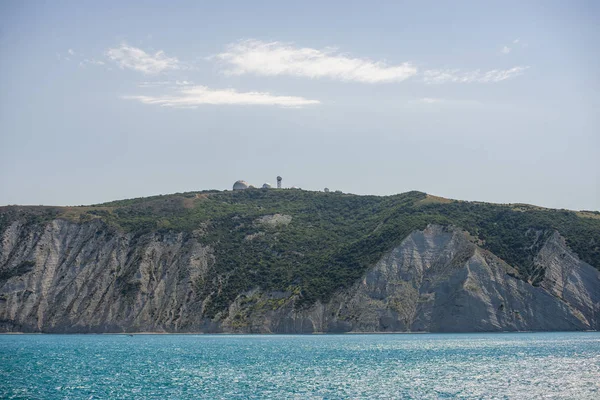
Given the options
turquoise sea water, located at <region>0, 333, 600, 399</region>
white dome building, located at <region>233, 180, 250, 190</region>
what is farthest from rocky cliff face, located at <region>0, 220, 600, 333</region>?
white dome building, located at <region>233, 180, 250, 190</region>

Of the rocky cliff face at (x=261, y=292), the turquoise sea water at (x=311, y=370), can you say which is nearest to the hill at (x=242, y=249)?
the rocky cliff face at (x=261, y=292)

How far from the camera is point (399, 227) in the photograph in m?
125

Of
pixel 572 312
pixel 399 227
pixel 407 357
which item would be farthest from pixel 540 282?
pixel 407 357

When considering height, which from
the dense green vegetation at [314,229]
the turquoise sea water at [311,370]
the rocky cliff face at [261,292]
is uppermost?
the dense green vegetation at [314,229]

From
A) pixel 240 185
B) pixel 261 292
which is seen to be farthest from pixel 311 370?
pixel 240 185

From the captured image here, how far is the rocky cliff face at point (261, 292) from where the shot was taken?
104312 millimetres

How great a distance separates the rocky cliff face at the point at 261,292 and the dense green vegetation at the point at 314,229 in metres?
2.44

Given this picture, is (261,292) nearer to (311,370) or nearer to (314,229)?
(314,229)

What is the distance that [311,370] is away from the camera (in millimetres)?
55125

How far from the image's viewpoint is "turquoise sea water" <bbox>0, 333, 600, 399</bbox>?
142 ft

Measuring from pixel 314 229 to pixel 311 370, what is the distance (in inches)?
3468

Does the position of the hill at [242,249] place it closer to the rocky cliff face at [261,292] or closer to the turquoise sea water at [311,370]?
the rocky cliff face at [261,292]

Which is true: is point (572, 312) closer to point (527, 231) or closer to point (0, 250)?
point (527, 231)

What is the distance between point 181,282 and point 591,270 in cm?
6551
